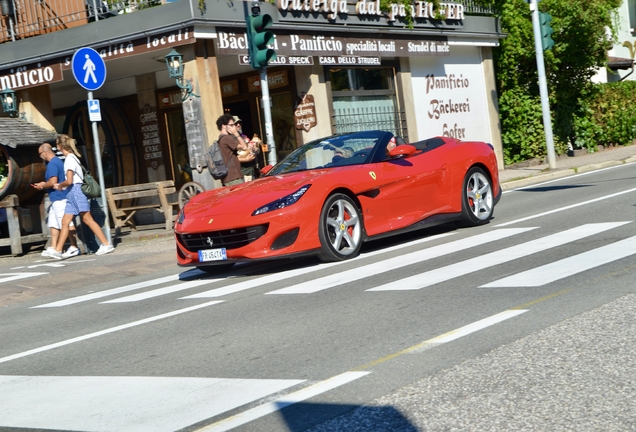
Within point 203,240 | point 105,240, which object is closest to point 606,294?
point 203,240

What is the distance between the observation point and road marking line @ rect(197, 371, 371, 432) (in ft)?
13.5

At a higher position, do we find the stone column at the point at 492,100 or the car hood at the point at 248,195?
the stone column at the point at 492,100

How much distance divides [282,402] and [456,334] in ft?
4.93

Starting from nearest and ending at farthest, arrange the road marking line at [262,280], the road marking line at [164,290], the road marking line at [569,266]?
the road marking line at [569,266], the road marking line at [262,280], the road marking line at [164,290]

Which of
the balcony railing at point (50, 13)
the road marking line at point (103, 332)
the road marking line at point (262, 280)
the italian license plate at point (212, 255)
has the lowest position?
the road marking line at point (103, 332)

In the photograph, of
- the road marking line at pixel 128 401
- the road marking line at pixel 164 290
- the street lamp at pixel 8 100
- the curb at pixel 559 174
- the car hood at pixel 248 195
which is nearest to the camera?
the road marking line at pixel 128 401

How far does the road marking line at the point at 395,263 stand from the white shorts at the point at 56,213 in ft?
21.7

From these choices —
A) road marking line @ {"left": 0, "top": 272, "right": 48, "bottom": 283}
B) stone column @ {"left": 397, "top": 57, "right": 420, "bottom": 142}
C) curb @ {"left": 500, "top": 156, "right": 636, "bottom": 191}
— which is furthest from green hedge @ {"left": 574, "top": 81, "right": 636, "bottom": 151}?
road marking line @ {"left": 0, "top": 272, "right": 48, "bottom": 283}

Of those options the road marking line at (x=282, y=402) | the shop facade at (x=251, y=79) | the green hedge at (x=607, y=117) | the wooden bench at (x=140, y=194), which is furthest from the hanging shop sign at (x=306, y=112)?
the road marking line at (x=282, y=402)

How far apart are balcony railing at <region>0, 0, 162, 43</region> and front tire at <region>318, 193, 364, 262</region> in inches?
369

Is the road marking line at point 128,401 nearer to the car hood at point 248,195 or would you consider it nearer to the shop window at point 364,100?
the car hood at point 248,195

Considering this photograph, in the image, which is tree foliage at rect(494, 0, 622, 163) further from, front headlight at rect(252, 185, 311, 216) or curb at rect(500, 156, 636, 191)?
front headlight at rect(252, 185, 311, 216)

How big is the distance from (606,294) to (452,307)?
1.04m

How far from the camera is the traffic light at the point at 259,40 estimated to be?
544 inches
